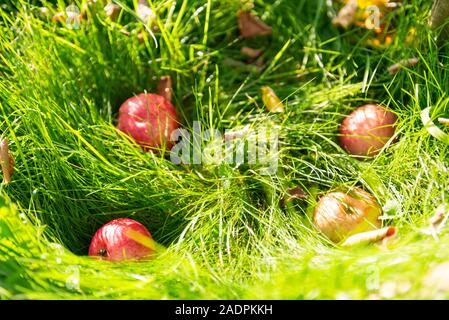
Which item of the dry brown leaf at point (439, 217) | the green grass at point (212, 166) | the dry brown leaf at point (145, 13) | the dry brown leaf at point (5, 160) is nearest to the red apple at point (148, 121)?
the green grass at point (212, 166)

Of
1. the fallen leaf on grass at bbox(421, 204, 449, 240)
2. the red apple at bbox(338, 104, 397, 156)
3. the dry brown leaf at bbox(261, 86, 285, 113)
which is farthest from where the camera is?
the dry brown leaf at bbox(261, 86, 285, 113)

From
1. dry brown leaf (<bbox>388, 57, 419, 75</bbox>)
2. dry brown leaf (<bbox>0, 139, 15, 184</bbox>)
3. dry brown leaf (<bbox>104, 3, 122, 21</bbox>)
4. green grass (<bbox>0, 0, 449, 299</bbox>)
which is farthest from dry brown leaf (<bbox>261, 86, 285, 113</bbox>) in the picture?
dry brown leaf (<bbox>0, 139, 15, 184</bbox>)

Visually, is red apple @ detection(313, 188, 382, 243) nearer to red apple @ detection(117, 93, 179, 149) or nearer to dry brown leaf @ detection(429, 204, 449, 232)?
dry brown leaf @ detection(429, 204, 449, 232)

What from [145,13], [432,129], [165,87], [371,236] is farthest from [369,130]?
[145,13]

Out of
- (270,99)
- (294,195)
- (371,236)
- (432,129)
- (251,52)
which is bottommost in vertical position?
(371,236)

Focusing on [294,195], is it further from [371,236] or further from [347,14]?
[347,14]

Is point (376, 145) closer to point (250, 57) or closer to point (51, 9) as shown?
point (250, 57)
